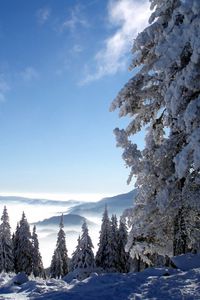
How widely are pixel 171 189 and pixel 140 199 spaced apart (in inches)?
110

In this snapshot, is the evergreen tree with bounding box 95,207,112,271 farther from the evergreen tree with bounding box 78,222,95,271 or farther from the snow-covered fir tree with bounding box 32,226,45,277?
the snow-covered fir tree with bounding box 32,226,45,277

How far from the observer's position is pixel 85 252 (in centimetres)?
6003

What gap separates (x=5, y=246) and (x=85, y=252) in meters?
12.4

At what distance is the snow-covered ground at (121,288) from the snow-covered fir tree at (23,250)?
53537mm

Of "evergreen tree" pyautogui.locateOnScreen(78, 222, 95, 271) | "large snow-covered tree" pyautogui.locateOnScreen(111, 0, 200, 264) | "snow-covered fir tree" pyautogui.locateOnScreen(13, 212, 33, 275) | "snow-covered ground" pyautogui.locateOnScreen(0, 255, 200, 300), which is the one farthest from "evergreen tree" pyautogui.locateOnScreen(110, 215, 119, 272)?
"snow-covered ground" pyautogui.locateOnScreen(0, 255, 200, 300)

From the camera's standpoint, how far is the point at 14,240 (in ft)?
219

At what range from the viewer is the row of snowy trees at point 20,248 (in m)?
58.8

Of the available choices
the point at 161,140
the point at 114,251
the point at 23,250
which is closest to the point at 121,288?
the point at 161,140

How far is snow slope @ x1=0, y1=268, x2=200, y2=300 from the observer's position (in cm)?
997

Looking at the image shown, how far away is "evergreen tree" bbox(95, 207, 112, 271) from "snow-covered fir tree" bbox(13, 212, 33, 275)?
11.6 metres

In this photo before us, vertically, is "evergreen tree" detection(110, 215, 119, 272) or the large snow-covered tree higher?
the large snow-covered tree

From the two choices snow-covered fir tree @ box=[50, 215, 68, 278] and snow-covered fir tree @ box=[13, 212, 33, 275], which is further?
snow-covered fir tree @ box=[50, 215, 68, 278]

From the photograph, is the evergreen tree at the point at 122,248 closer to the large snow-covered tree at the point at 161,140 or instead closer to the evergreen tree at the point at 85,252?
the evergreen tree at the point at 85,252

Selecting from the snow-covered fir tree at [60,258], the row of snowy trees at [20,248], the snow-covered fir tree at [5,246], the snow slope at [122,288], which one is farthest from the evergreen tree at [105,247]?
the snow slope at [122,288]
